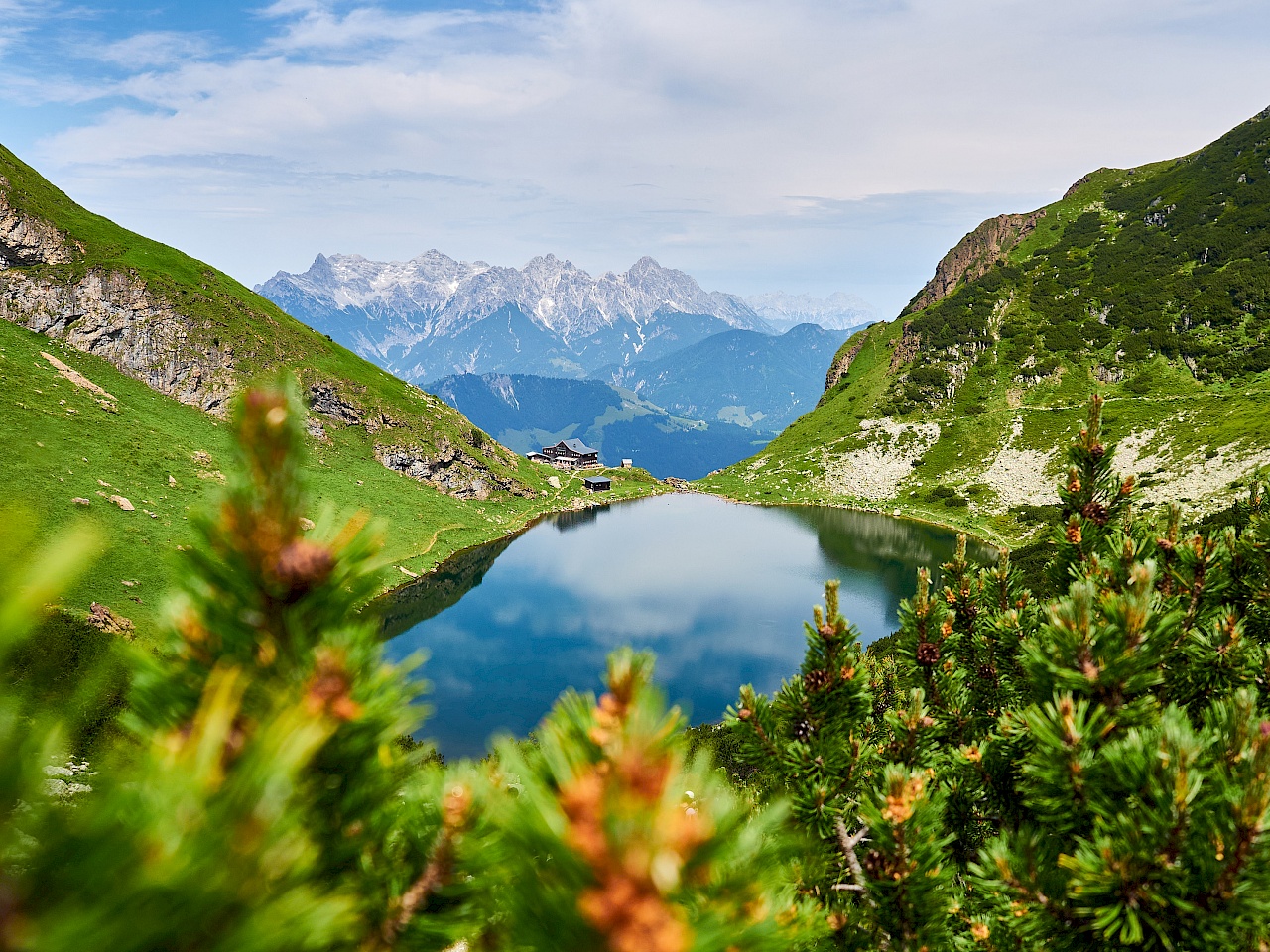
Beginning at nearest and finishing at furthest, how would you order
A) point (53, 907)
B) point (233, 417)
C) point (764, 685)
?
point (53, 907) < point (233, 417) < point (764, 685)

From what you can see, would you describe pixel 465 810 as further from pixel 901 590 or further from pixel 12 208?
pixel 12 208

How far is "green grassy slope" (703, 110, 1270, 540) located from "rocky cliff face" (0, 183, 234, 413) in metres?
78.3

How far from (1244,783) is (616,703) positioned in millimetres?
2979

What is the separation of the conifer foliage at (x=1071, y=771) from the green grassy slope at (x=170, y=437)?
36.9m

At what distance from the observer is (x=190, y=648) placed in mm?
1939

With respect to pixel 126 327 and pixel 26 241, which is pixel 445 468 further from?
pixel 26 241

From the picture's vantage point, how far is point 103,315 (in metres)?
69.1

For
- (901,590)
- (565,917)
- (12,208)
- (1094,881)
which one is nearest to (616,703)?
(565,917)

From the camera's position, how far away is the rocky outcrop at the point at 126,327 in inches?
2569

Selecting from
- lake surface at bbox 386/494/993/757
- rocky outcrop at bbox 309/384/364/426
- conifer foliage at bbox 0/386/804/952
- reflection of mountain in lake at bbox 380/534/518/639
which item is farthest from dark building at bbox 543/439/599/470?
conifer foliage at bbox 0/386/804/952

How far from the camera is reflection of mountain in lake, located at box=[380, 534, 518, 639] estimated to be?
5128cm

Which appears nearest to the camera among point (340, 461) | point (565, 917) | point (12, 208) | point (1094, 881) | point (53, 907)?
point (53, 907)

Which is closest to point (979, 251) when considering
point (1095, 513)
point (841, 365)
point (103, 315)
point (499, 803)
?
point (841, 365)

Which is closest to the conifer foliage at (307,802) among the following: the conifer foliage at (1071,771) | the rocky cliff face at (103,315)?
the conifer foliage at (1071,771)
